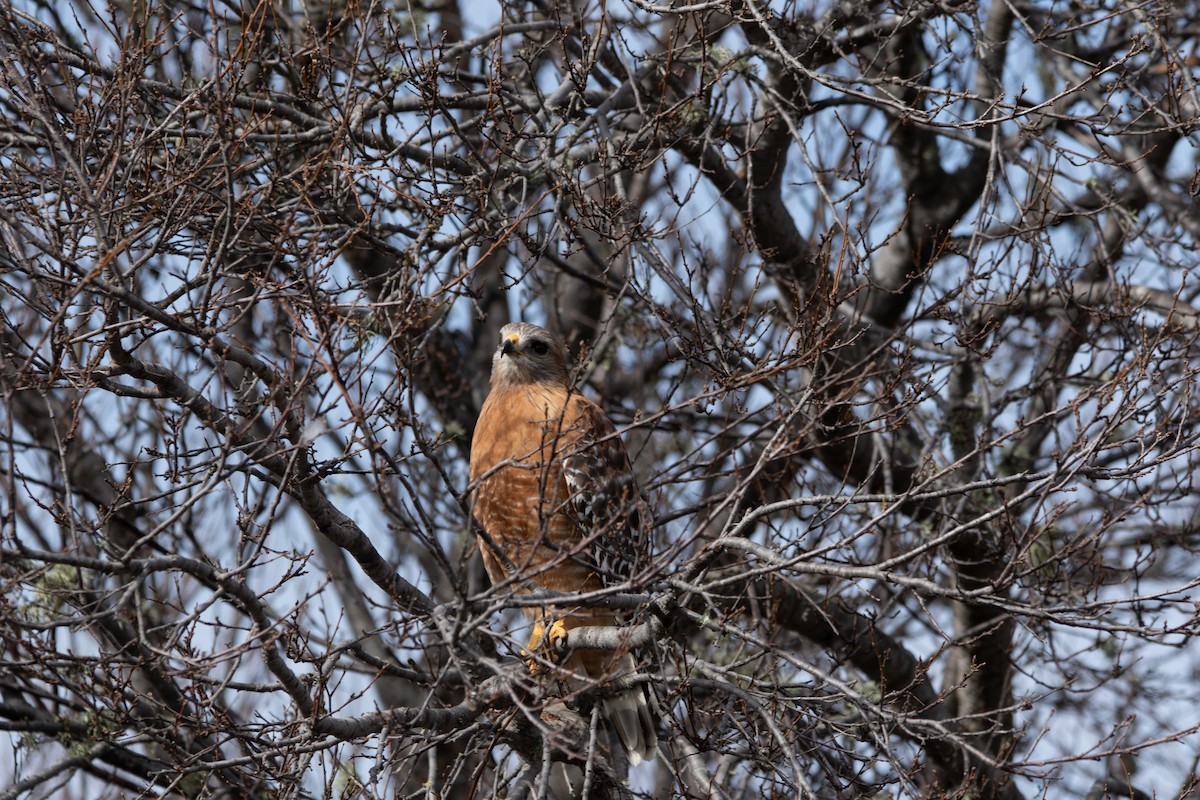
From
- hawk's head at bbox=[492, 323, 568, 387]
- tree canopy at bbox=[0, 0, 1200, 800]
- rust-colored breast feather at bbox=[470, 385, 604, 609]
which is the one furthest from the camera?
hawk's head at bbox=[492, 323, 568, 387]

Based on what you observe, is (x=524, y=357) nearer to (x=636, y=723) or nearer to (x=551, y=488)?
(x=551, y=488)

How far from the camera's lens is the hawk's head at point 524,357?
21.6ft

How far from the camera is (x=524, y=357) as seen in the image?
668 centimetres

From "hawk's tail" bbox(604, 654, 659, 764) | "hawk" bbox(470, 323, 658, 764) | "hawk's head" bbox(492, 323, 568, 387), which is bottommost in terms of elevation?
"hawk's tail" bbox(604, 654, 659, 764)

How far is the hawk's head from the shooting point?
6.59 m

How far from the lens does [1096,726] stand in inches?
381

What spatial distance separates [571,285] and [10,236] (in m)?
6.18

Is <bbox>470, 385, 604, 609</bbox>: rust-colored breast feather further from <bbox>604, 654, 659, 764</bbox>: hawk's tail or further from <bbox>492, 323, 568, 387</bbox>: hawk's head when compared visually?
<bbox>604, 654, 659, 764</bbox>: hawk's tail

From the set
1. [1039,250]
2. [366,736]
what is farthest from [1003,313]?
[366,736]

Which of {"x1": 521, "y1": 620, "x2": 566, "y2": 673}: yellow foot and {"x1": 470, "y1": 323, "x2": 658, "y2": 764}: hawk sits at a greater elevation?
{"x1": 470, "y1": 323, "x2": 658, "y2": 764}: hawk

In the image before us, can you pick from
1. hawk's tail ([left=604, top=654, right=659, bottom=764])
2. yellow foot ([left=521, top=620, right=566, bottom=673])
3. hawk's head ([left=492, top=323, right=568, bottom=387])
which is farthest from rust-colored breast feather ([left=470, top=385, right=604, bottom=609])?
hawk's tail ([left=604, top=654, right=659, bottom=764])

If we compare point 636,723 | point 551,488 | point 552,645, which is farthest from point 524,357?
point 636,723

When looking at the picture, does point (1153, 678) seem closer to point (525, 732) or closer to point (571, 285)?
point (571, 285)

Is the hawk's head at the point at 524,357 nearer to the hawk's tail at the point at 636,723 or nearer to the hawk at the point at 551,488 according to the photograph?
the hawk at the point at 551,488
